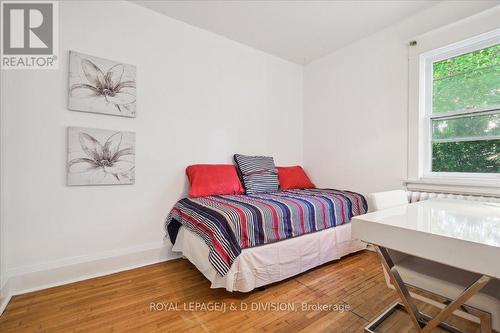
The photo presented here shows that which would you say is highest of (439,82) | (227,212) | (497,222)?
(439,82)

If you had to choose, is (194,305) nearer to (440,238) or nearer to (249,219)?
(249,219)

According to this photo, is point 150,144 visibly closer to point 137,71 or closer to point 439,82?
point 137,71

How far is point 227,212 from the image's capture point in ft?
5.73

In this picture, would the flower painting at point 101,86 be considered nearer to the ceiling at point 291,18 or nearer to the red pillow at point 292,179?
the ceiling at point 291,18

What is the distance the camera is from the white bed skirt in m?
1.68

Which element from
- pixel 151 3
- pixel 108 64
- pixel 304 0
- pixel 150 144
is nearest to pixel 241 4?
pixel 304 0

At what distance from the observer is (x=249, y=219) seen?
173 centimetres

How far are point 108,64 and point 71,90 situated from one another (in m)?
0.40

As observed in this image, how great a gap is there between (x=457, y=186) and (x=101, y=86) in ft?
11.0

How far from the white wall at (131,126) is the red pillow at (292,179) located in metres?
0.36

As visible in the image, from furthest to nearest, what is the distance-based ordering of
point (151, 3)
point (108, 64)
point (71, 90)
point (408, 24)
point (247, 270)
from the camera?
point (408, 24) < point (151, 3) < point (108, 64) < point (71, 90) < point (247, 270)

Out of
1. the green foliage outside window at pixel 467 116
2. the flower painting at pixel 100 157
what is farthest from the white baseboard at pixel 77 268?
the green foliage outside window at pixel 467 116

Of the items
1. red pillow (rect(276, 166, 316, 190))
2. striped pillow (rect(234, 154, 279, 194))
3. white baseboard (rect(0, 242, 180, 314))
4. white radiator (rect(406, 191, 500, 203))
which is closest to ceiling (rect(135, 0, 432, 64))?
striped pillow (rect(234, 154, 279, 194))

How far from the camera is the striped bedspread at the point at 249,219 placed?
1.63 metres
